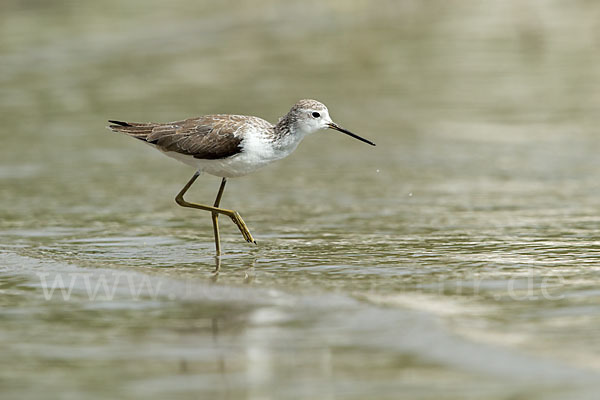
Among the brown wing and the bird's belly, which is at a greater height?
the brown wing

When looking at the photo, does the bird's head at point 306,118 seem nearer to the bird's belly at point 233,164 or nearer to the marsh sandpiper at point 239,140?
the marsh sandpiper at point 239,140

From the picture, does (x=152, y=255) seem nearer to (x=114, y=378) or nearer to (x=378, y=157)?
(x=114, y=378)

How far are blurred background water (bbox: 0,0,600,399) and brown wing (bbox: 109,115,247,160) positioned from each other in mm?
949

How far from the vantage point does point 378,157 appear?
14289 mm

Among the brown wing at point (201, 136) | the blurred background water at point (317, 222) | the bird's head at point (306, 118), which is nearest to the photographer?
the blurred background water at point (317, 222)

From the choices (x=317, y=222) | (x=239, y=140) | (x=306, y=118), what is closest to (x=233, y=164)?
(x=239, y=140)

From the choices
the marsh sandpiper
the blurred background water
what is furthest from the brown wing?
the blurred background water

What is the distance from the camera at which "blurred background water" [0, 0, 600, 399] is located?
19.2 ft

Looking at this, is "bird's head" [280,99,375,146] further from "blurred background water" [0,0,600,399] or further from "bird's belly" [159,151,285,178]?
"blurred background water" [0,0,600,399]

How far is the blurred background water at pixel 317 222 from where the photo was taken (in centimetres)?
584

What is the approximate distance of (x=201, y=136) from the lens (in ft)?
31.3

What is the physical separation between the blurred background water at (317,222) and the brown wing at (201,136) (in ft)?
3.11

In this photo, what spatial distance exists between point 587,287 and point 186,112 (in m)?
11.0

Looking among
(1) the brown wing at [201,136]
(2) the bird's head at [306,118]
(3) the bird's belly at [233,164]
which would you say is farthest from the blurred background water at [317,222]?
(2) the bird's head at [306,118]
